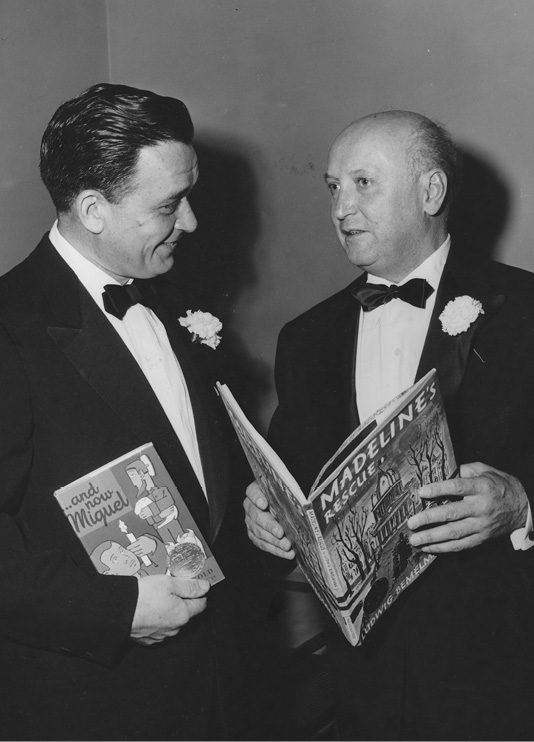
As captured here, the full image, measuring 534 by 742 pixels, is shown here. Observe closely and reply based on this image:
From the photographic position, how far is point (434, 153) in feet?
7.24

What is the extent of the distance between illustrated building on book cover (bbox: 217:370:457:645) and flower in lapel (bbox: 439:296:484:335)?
0.41 metres

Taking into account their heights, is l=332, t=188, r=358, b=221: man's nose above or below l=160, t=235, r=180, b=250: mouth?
above

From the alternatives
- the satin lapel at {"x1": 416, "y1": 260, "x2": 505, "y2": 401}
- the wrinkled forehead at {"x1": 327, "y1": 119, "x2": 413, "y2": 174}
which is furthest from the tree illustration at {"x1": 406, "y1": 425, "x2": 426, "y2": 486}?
the wrinkled forehead at {"x1": 327, "y1": 119, "x2": 413, "y2": 174}

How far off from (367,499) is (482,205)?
1802 mm

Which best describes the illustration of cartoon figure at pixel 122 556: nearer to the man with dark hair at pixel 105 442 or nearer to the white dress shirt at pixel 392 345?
the man with dark hair at pixel 105 442

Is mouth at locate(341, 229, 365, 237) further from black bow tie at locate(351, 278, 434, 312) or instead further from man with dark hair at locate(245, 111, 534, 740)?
black bow tie at locate(351, 278, 434, 312)

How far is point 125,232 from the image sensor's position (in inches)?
71.5

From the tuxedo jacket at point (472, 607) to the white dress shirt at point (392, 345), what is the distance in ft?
0.42

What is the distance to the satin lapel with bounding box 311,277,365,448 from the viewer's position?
2156 millimetres

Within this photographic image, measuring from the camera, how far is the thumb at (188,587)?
1643 millimetres

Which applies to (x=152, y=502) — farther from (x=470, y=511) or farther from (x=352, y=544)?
(x=470, y=511)

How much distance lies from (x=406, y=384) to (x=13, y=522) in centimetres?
105

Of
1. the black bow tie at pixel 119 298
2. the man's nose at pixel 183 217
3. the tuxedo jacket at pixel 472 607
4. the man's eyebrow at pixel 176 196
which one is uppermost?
the man's eyebrow at pixel 176 196

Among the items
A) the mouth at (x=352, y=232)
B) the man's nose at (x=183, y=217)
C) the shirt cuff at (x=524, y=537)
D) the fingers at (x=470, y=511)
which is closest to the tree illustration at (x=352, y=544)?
the fingers at (x=470, y=511)
